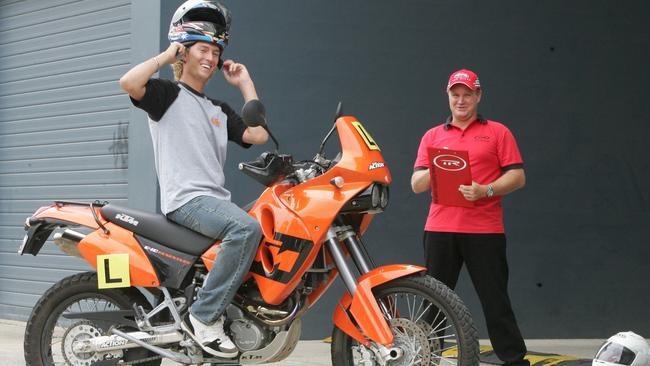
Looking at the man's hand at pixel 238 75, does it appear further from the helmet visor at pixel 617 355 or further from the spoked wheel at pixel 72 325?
the helmet visor at pixel 617 355

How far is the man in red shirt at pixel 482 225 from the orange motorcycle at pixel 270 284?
1.28 meters

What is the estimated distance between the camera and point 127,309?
5578mm

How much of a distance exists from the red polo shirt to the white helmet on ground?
1330mm

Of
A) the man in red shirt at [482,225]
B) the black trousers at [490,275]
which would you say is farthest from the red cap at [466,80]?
the black trousers at [490,275]

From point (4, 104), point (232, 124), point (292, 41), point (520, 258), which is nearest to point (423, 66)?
point (292, 41)

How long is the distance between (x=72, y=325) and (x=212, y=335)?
0.82 metres

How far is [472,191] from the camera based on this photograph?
6289 mm

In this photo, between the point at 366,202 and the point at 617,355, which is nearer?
the point at 366,202

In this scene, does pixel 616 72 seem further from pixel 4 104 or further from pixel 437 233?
pixel 4 104

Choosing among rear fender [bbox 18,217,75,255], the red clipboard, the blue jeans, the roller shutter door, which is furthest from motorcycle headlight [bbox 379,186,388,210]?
the roller shutter door

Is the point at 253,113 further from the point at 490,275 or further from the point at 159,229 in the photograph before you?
the point at 490,275

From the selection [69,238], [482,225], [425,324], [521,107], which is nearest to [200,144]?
[69,238]

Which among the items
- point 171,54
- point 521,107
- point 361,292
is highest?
point 171,54

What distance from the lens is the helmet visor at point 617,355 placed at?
5.36 meters
